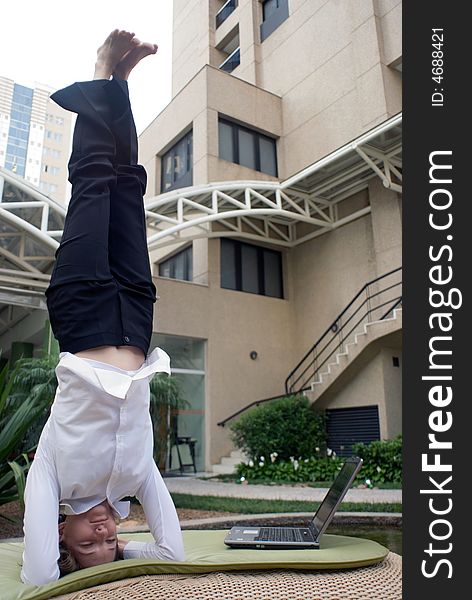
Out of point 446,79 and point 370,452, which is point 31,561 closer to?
point 446,79

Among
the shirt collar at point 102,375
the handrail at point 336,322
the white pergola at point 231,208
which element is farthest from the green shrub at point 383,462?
the shirt collar at point 102,375

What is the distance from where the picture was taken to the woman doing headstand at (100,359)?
5.45 feet

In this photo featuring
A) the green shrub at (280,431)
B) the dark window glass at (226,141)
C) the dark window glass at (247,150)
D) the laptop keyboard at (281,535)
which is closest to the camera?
the laptop keyboard at (281,535)

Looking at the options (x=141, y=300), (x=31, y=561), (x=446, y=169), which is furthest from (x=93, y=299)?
(x=446, y=169)

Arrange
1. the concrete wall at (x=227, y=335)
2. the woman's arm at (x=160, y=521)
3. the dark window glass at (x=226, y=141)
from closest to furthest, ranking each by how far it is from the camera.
A: the woman's arm at (x=160, y=521) → the concrete wall at (x=227, y=335) → the dark window glass at (x=226, y=141)

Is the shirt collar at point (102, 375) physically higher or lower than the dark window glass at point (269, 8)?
lower

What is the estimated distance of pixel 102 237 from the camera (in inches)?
72.7

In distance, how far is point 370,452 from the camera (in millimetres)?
8297

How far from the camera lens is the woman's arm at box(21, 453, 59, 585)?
1602 mm

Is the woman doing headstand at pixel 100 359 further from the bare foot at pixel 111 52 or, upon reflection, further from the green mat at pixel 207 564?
the green mat at pixel 207 564

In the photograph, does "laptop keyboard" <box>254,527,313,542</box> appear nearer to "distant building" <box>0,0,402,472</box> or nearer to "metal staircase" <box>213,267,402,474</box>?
"distant building" <box>0,0,402,472</box>

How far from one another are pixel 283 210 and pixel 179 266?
348 centimetres

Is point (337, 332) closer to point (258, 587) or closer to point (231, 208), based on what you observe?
point (231, 208)

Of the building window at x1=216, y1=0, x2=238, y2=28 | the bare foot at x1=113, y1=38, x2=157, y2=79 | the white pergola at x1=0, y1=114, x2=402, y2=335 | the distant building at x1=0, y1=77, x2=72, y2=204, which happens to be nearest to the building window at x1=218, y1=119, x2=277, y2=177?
the white pergola at x1=0, y1=114, x2=402, y2=335
